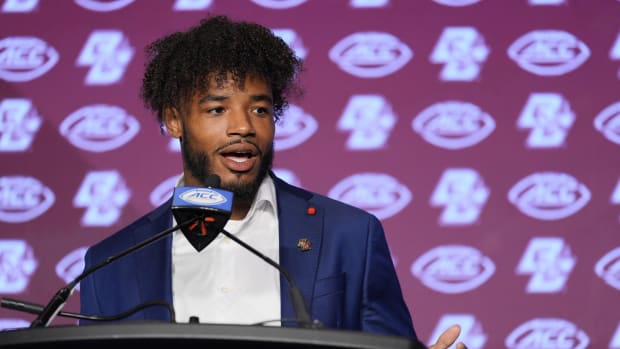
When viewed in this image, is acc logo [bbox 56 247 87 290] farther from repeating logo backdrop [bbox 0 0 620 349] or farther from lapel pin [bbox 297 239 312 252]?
lapel pin [bbox 297 239 312 252]

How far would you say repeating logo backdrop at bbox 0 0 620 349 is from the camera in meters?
3.09

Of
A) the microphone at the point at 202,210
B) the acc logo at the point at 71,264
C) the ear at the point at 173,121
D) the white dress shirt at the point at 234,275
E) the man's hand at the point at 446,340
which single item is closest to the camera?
the microphone at the point at 202,210

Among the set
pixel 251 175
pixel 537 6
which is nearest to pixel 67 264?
pixel 251 175

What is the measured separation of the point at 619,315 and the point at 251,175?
1567 millimetres

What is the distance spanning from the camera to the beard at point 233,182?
208 centimetres

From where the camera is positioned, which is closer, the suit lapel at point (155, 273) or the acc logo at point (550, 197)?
the suit lapel at point (155, 273)

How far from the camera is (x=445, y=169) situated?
3.15 metres

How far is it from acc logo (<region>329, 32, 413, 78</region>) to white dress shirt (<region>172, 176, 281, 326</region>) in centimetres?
112

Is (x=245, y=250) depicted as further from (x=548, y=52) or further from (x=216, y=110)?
(x=548, y=52)

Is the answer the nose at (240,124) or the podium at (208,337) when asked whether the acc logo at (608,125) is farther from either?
the podium at (208,337)

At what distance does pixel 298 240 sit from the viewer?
207cm

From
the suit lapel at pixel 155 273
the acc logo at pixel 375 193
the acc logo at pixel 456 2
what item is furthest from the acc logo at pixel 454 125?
the suit lapel at pixel 155 273

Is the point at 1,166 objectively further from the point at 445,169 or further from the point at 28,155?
the point at 445,169

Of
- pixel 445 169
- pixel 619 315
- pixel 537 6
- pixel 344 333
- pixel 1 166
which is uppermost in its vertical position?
pixel 537 6
